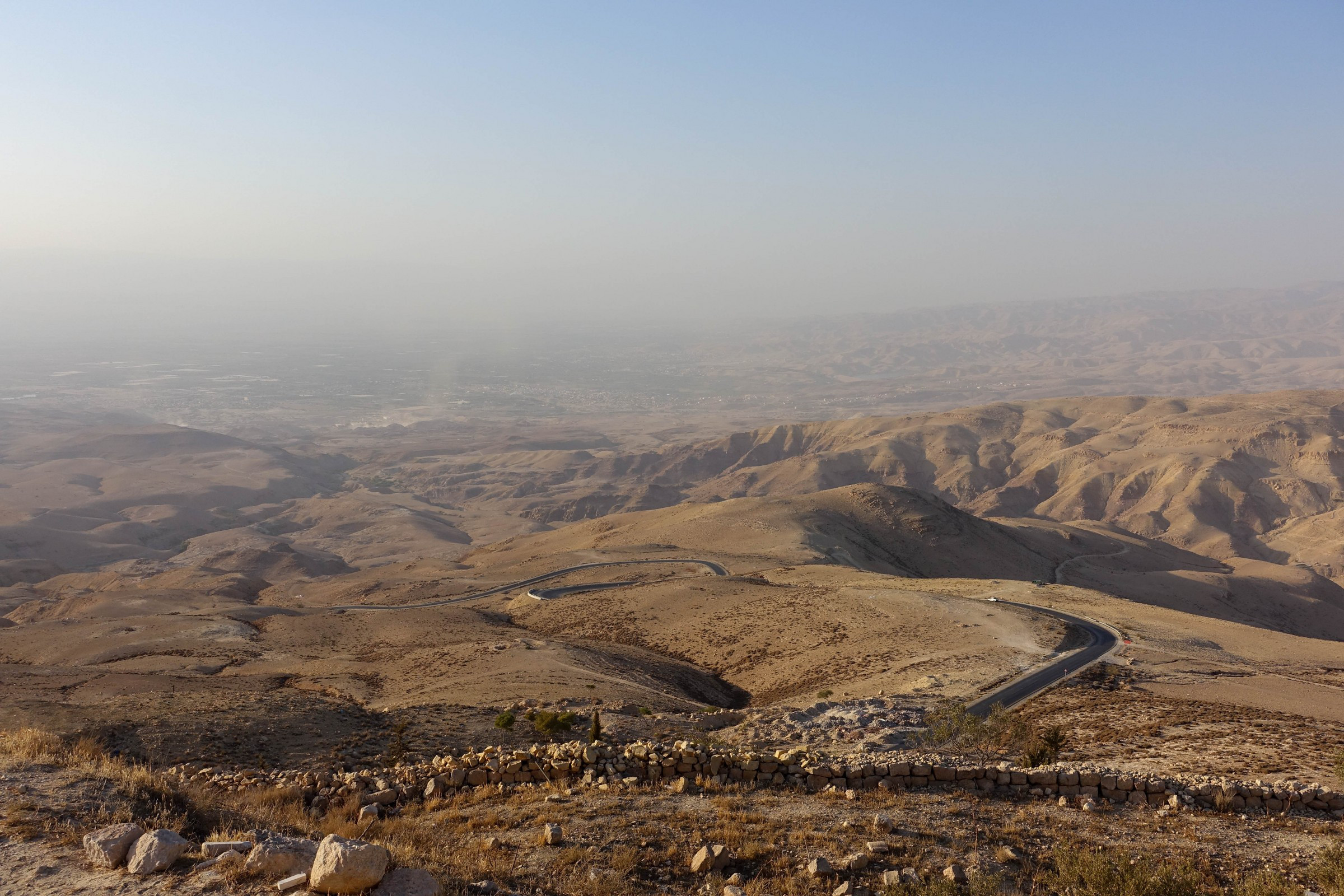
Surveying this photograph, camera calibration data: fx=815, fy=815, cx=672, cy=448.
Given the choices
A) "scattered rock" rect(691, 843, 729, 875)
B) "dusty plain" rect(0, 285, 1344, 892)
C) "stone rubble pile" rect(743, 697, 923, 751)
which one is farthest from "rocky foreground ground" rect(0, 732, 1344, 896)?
"stone rubble pile" rect(743, 697, 923, 751)

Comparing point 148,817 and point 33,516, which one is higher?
point 148,817

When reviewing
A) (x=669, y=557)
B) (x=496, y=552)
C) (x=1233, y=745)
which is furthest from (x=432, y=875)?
(x=496, y=552)

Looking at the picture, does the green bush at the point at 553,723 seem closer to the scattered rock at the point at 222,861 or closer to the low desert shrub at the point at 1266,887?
the scattered rock at the point at 222,861

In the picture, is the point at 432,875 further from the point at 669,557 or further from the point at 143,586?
the point at 143,586

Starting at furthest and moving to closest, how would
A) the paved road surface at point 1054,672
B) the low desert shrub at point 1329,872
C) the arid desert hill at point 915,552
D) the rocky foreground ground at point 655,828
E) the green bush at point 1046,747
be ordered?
the arid desert hill at point 915,552 → the paved road surface at point 1054,672 → the green bush at point 1046,747 → the low desert shrub at point 1329,872 → the rocky foreground ground at point 655,828

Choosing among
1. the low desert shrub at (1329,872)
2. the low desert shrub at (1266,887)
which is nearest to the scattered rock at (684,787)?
the low desert shrub at (1266,887)

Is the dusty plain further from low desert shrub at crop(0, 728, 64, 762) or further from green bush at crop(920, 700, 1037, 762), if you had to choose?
low desert shrub at crop(0, 728, 64, 762)
